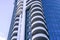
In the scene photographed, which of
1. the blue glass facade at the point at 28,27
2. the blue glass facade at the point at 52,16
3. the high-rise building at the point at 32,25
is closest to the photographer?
the high-rise building at the point at 32,25

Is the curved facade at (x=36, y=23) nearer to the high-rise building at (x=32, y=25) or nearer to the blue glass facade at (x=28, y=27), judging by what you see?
the high-rise building at (x=32, y=25)

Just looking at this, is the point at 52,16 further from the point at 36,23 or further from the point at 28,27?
the point at 36,23

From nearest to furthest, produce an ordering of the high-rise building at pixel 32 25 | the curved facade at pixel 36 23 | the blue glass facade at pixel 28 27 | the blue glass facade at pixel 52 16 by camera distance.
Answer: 1. the curved facade at pixel 36 23
2. the high-rise building at pixel 32 25
3. the blue glass facade at pixel 28 27
4. the blue glass facade at pixel 52 16

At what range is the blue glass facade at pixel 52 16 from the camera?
6888 cm

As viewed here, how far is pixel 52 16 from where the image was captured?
252 feet

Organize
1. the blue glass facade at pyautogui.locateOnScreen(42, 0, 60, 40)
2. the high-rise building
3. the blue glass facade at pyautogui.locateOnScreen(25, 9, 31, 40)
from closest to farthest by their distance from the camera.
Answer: the high-rise building < the blue glass facade at pyautogui.locateOnScreen(25, 9, 31, 40) < the blue glass facade at pyautogui.locateOnScreen(42, 0, 60, 40)

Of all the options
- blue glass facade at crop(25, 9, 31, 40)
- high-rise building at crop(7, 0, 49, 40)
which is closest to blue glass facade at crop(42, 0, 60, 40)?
high-rise building at crop(7, 0, 49, 40)

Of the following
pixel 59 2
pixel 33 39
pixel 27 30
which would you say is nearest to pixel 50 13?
pixel 59 2

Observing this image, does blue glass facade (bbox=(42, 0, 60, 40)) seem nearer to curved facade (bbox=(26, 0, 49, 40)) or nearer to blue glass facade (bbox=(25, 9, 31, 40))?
curved facade (bbox=(26, 0, 49, 40))

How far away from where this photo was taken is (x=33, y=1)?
262 ft

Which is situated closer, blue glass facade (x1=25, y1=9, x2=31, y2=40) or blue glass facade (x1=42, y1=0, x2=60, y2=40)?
blue glass facade (x1=25, y1=9, x2=31, y2=40)

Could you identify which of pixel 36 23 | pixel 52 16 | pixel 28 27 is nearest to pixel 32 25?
pixel 36 23

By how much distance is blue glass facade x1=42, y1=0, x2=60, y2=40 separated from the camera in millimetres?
68875

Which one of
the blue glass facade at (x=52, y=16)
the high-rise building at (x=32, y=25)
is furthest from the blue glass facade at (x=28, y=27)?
the blue glass facade at (x=52, y=16)
